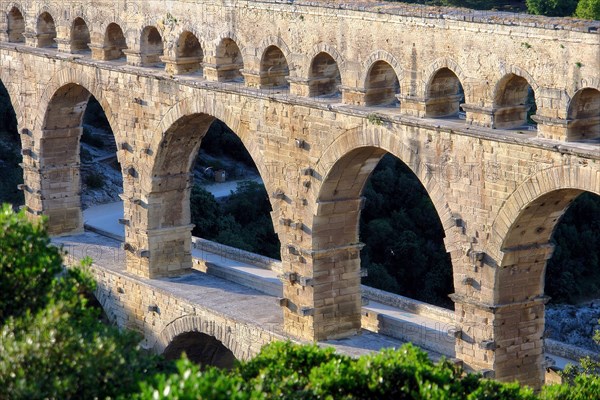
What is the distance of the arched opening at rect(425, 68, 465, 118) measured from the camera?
2293 cm

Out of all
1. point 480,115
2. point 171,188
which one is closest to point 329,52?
point 480,115

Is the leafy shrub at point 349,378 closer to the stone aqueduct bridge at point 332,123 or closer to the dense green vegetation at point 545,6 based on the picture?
the stone aqueduct bridge at point 332,123

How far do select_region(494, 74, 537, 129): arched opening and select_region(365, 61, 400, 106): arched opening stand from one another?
9.13ft

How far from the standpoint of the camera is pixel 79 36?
106 ft

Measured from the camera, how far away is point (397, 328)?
2566 centimetres

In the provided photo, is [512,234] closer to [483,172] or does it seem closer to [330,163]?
[483,172]

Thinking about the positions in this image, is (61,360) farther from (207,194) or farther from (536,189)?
(207,194)

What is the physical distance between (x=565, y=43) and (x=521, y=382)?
5684 millimetres

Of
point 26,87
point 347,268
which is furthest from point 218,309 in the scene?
point 26,87

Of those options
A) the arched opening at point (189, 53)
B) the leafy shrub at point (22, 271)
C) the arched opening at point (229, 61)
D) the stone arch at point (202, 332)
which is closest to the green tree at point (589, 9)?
the arched opening at point (189, 53)

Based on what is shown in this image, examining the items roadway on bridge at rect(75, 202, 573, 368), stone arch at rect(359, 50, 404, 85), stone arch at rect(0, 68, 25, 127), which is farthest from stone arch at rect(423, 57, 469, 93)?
stone arch at rect(0, 68, 25, 127)

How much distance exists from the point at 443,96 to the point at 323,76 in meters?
3.01

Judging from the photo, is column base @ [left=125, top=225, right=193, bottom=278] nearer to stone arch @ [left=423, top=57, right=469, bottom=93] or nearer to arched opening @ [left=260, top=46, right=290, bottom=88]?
arched opening @ [left=260, top=46, right=290, bottom=88]

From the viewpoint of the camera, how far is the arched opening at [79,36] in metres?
32.1
